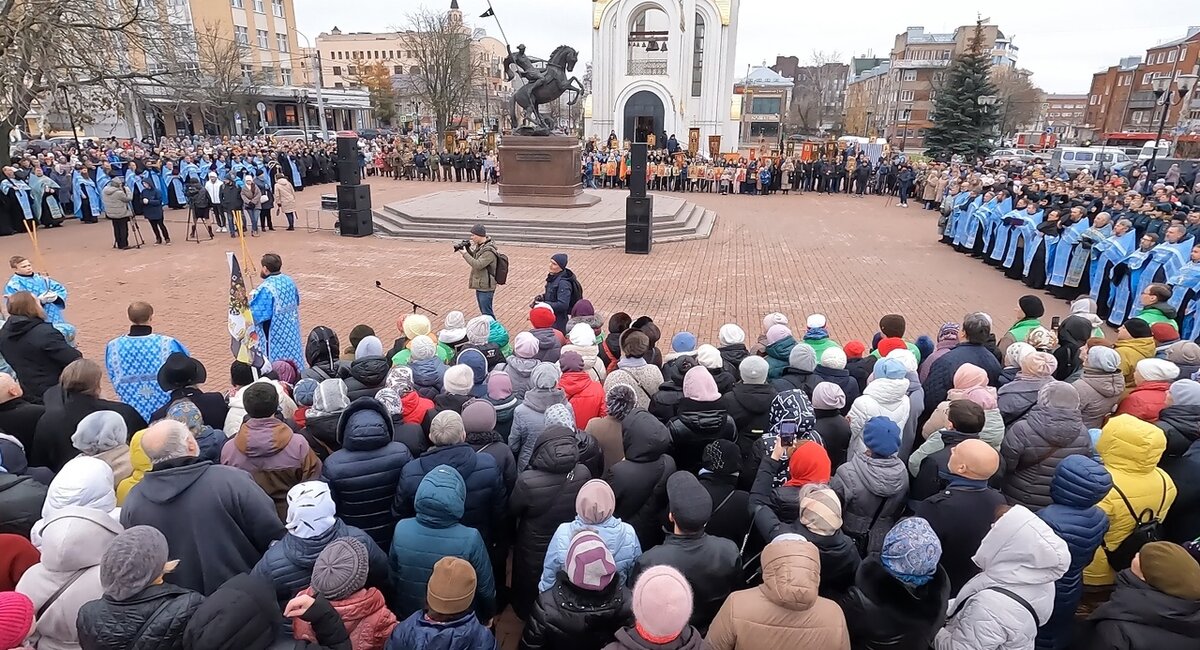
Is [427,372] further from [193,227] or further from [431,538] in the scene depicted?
[193,227]

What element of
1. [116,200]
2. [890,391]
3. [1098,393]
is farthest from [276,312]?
[116,200]

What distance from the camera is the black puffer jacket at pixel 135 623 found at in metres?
2.17

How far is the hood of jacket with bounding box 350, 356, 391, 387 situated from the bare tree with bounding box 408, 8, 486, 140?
40.4 meters

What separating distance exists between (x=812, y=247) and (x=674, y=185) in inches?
496

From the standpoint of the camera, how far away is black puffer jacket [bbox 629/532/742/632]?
2.95 m

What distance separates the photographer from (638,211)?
573 inches

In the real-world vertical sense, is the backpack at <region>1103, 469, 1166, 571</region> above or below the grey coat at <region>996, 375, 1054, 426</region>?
below

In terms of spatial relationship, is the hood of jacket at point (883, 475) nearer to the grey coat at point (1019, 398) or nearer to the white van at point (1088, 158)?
the grey coat at point (1019, 398)

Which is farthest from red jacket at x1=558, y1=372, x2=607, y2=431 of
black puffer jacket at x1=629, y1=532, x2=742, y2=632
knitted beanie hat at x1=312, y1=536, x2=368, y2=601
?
knitted beanie hat at x1=312, y1=536, x2=368, y2=601

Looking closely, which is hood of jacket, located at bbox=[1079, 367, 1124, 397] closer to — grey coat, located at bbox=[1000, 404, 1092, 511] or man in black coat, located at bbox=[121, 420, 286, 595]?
grey coat, located at bbox=[1000, 404, 1092, 511]

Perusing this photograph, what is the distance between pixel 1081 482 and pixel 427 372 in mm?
4022

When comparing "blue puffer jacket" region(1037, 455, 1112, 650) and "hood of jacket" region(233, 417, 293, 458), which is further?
"hood of jacket" region(233, 417, 293, 458)

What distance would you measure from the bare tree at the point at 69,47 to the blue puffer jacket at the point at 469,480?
19.1 m

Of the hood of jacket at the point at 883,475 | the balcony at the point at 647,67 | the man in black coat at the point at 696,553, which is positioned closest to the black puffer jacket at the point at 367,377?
the man in black coat at the point at 696,553
